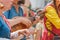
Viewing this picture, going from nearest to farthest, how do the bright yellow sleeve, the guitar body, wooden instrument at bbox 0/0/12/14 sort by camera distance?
wooden instrument at bbox 0/0/12/14
the guitar body
the bright yellow sleeve

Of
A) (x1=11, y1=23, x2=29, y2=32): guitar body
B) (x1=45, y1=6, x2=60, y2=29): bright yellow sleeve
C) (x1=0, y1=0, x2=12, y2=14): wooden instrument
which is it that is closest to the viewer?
(x1=0, y1=0, x2=12, y2=14): wooden instrument

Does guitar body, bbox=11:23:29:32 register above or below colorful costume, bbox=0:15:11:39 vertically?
below

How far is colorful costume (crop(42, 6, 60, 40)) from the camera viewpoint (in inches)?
38.3

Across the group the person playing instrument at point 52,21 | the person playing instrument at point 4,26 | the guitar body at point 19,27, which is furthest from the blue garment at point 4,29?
the person playing instrument at point 52,21

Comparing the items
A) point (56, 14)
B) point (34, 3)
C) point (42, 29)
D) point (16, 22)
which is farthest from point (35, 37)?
point (34, 3)

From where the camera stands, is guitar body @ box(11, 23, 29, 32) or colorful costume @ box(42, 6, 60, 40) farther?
colorful costume @ box(42, 6, 60, 40)

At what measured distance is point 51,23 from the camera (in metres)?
1.00

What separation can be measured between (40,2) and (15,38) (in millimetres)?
598

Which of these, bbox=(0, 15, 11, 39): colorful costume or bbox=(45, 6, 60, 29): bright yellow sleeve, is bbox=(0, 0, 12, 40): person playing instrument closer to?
bbox=(0, 15, 11, 39): colorful costume

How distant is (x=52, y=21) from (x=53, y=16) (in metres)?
0.03

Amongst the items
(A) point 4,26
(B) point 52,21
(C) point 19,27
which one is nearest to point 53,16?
(B) point 52,21

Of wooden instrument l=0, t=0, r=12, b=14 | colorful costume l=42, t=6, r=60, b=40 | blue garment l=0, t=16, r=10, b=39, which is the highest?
wooden instrument l=0, t=0, r=12, b=14

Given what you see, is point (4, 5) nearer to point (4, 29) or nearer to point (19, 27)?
point (4, 29)

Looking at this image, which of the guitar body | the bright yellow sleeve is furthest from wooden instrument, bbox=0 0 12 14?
the bright yellow sleeve
